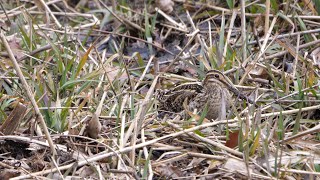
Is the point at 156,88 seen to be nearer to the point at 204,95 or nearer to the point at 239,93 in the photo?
the point at 204,95

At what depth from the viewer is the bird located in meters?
5.45

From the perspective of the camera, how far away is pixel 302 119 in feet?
16.9

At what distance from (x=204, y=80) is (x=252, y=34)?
3.75ft

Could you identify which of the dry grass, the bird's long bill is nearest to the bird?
the bird's long bill

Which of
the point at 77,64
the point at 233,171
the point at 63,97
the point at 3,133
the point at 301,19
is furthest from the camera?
the point at 301,19

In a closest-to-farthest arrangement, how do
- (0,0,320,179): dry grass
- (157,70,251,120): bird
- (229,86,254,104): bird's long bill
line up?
(0,0,320,179): dry grass → (229,86,254,104): bird's long bill → (157,70,251,120): bird

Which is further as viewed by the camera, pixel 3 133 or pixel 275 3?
pixel 275 3

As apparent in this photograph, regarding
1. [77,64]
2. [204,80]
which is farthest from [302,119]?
[77,64]

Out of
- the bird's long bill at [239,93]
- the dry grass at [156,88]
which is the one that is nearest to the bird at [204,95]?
the bird's long bill at [239,93]

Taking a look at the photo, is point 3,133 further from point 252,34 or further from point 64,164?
point 252,34

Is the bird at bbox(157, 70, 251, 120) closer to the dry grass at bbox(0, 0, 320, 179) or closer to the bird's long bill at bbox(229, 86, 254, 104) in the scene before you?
the bird's long bill at bbox(229, 86, 254, 104)

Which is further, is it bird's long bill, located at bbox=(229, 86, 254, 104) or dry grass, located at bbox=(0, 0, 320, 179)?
bird's long bill, located at bbox=(229, 86, 254, 104)

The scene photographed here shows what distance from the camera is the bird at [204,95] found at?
214 inches

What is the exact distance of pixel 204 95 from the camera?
18.2ft
